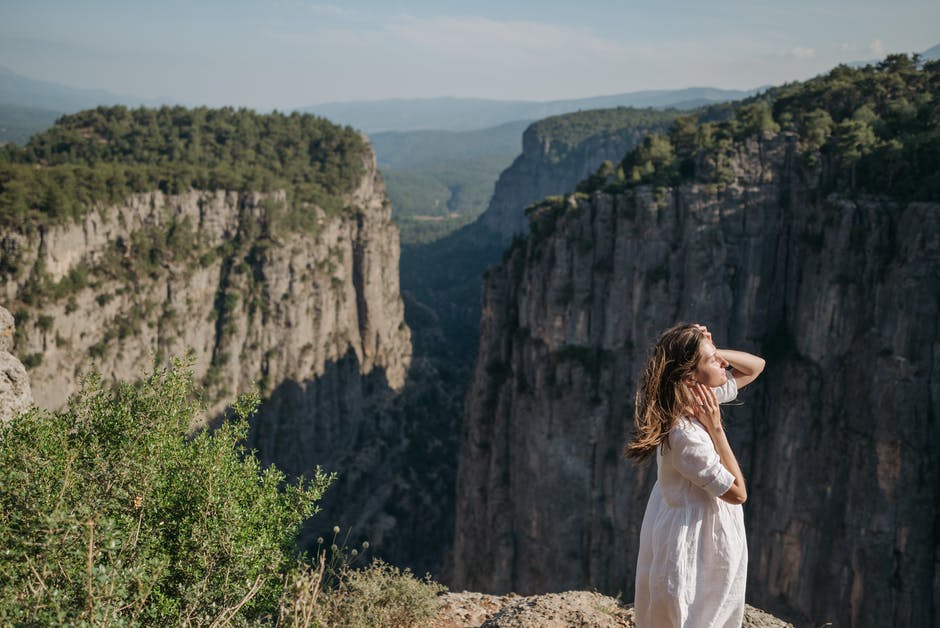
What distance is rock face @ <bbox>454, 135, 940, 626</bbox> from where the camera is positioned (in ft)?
77.5

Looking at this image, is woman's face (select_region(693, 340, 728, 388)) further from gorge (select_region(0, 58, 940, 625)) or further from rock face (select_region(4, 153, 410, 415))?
rock face (select_region(4, 153, 410, 415))

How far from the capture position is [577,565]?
33281 mm

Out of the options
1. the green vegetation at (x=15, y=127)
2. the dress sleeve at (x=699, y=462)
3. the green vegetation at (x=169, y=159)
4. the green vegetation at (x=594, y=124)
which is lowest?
the dress sleeve at (x=699, y=462)

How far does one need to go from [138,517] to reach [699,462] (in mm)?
6627

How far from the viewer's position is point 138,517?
28.8 feet

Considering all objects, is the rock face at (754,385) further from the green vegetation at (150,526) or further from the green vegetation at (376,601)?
the green vegetation at (150,526)

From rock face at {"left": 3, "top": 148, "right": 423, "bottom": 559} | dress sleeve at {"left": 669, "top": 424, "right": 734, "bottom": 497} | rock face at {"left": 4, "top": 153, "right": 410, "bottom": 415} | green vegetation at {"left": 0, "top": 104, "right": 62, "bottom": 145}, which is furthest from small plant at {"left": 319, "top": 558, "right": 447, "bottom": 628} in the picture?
green vegetation at {"left": 0, "top": 104, "right": 62, "bottom": 145}

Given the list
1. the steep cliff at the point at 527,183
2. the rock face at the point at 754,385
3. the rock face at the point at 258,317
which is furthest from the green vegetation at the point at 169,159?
the steep cliff at the point at 527,183

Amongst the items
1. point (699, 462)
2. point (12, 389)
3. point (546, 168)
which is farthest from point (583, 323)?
point (546, 168)

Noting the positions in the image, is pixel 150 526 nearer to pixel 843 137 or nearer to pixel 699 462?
pixel 699 462

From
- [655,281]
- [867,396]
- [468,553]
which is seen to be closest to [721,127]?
[655,281]

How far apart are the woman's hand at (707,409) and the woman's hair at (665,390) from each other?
0.10m

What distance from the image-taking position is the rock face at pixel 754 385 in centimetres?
2362

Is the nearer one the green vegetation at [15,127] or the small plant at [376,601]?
the small plant at [376,601]
